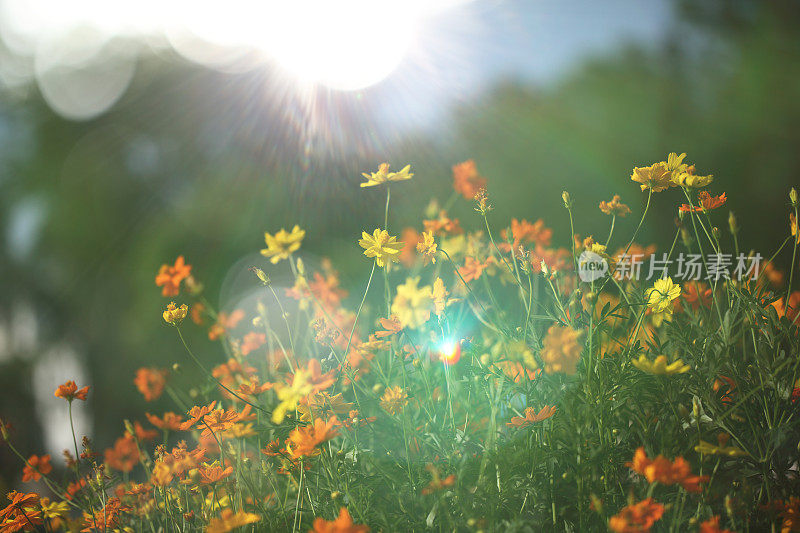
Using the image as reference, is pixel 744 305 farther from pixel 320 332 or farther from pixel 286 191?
pixel 286 191

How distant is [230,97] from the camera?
3.46m

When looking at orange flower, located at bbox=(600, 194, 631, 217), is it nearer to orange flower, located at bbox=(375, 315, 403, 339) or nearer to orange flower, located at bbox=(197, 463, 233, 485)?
orange flower, located at bbox=(375, 315, 403, 339)

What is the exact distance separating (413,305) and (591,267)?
0.37 metres

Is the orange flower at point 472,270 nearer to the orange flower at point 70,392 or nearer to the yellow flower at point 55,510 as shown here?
the orange flower at point 70,392

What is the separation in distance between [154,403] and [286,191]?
153 centimetres

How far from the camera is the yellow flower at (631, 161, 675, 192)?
3.45 ft

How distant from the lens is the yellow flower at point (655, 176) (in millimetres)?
1053

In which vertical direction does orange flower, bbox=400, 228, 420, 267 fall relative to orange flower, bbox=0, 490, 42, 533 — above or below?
above

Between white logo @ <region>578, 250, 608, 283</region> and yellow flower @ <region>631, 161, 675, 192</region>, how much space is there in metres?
0.17

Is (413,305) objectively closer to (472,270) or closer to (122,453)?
(472,270)

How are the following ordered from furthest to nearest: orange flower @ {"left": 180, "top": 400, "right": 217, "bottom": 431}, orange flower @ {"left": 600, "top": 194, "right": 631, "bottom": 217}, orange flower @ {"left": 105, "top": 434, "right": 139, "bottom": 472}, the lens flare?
1. orange flower @ {"left": 105, "top": 434, "right": 139, "bottom": 472}
2. orange flower @ {"left": 600, "top": 194, "right": 631, "bottom": 217}
3. the lens flare
4. orange flower @ {"left": 180, "top": 400, "right": 217, "bottom": 431}

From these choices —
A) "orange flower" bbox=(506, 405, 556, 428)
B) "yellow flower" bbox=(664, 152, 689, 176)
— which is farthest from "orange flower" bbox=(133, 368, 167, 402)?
"yellow flower" bbox=(664, 152, 689, 176)

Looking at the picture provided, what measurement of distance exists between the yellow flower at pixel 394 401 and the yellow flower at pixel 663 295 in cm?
47

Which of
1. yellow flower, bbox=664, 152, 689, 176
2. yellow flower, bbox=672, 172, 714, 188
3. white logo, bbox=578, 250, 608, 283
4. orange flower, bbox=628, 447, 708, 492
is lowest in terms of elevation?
orange flower, bbox=628, 447, 708, 492
